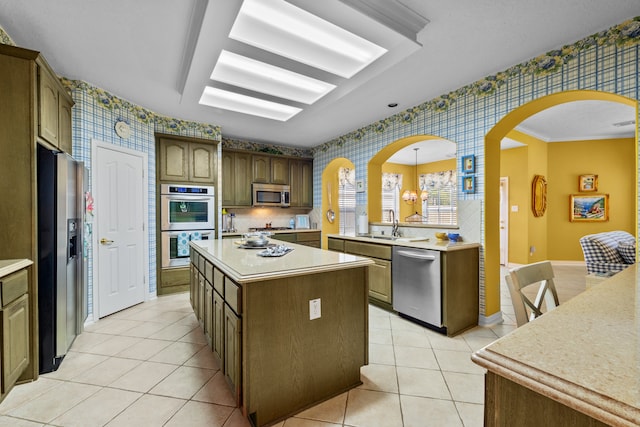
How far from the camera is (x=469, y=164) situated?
9.89 feet

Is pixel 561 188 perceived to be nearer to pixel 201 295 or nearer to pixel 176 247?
pixel 201 295

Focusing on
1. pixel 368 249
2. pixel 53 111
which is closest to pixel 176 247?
pixel 53 111

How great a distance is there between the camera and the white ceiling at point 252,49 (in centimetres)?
188

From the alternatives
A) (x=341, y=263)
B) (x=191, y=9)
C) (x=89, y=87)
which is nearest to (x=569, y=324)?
(x=341, y=263)

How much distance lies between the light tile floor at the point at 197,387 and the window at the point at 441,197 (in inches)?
211

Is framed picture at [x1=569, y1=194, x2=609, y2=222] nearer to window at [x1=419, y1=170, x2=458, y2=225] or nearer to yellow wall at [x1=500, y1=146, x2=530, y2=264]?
yellow wall at [x1=500, y1=146, x2=530, y2=264]

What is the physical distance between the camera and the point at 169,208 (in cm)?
400

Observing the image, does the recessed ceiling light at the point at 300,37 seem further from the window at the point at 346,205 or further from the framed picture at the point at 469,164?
the window at the point at 346,205

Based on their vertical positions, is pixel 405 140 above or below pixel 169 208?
above

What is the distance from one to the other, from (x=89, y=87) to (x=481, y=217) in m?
4.42

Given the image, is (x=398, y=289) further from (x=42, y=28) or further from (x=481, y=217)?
Result: (x=42, y=28)

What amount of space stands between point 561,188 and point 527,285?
6395 millimetres

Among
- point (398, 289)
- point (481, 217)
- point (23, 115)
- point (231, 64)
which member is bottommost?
point (398, 289)

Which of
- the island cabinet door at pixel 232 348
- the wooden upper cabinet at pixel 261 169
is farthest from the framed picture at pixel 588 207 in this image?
the island cabinet door at pixel 232 348
